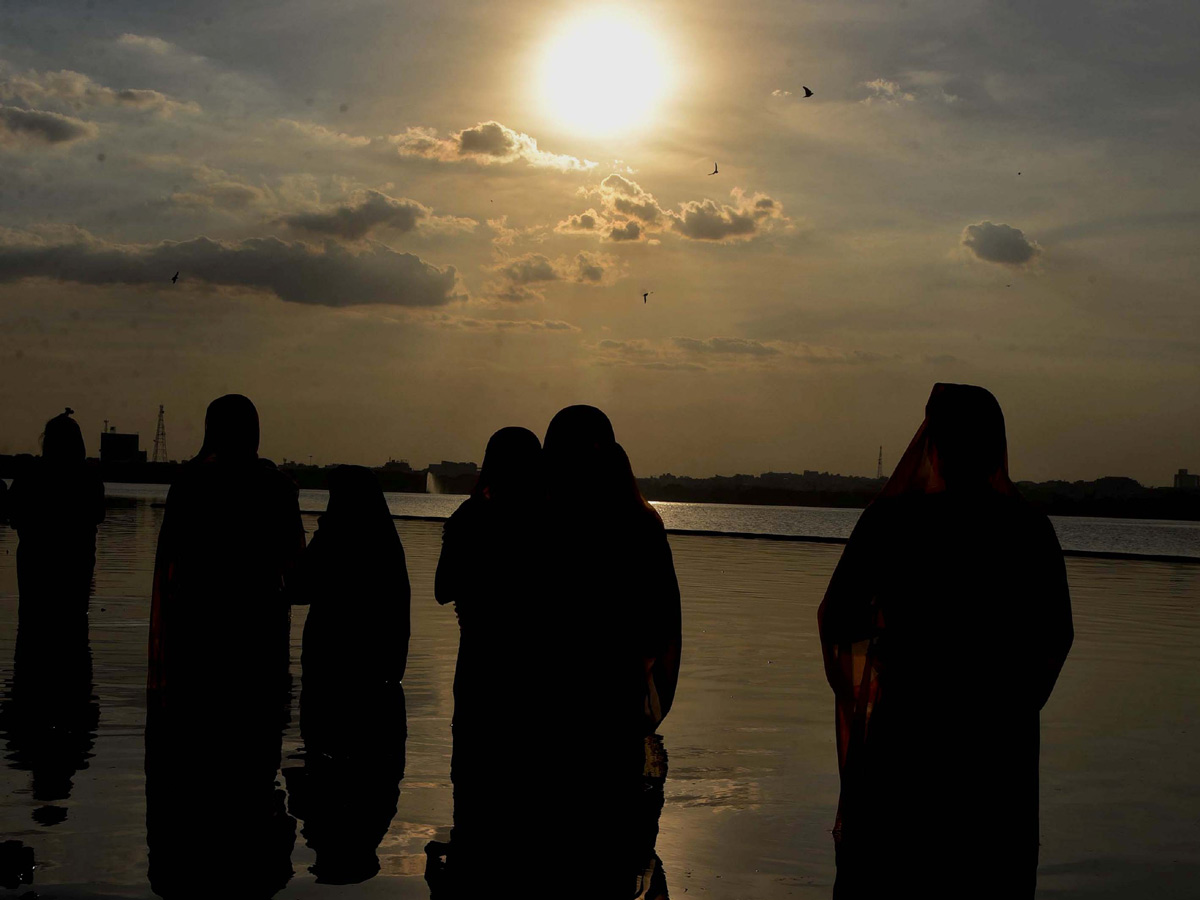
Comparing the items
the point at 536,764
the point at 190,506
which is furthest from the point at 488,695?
the point at 190,506

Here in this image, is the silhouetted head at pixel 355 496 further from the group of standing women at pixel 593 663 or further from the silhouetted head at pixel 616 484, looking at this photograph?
the silhouetted head at pixel 616 484

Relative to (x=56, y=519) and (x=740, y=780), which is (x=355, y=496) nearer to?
(x=740, y=780)

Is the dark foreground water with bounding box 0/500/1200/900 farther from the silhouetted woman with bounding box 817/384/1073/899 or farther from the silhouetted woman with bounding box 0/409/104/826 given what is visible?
the silhouetted woman with bounding box 0/409/104/826

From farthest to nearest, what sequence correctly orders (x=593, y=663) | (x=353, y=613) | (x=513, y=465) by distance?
(x=353, y=613) → (x=513, y=465) → (x=593, y=663)

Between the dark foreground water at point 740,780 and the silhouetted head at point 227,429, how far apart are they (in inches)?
50.5

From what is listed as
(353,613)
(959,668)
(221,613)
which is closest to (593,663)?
(959,668)

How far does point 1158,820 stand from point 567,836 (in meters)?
3.28

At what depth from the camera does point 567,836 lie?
516cm

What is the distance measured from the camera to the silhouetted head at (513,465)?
536 centimetres

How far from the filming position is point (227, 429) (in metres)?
5.91

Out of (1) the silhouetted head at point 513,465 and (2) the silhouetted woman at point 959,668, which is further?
(1) the silhouetted head at point 513,465

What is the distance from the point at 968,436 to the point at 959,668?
66 cm

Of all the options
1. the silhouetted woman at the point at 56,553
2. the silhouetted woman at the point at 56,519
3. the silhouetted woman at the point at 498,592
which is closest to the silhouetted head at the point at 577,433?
the silhouetted woman at the point at 498,592

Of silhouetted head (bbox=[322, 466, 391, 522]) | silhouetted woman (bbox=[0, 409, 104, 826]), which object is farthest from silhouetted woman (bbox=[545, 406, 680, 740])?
silhouetted woman (bbox=[0, 409, 104, 826])
